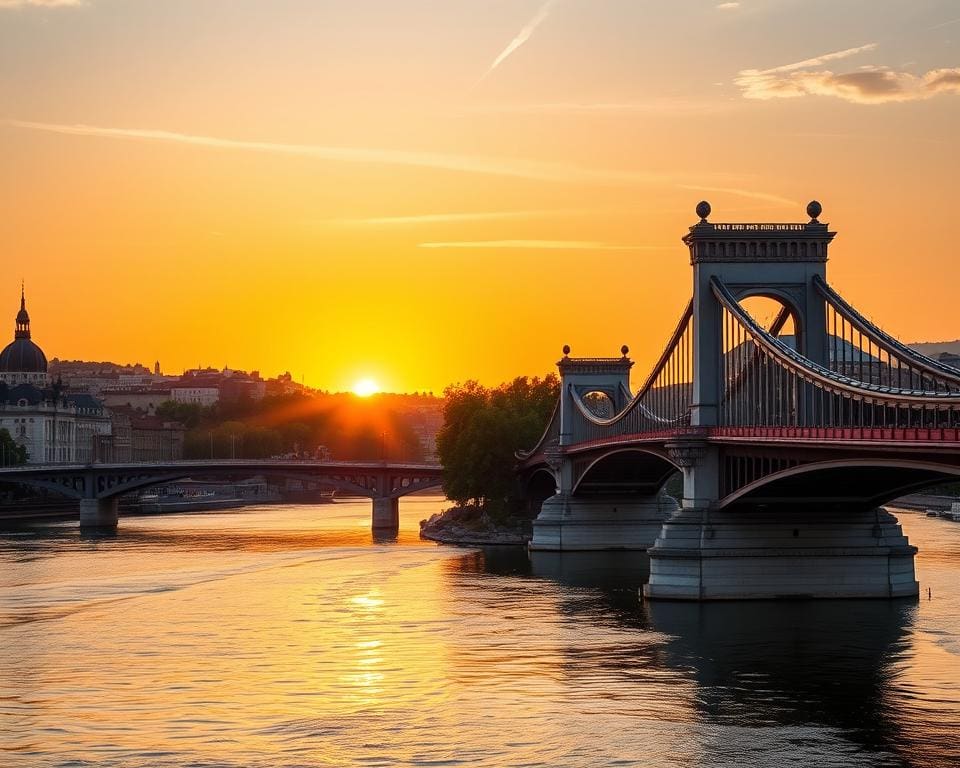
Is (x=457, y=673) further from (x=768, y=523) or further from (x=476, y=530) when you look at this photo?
(x=476, y=530)

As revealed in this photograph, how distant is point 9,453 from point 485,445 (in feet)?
229

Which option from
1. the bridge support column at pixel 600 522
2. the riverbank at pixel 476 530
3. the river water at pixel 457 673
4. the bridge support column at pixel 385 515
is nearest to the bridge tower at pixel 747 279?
the river water at pixel 457 673

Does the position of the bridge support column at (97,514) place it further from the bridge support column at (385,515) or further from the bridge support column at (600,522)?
the bridge support column at (600,522)

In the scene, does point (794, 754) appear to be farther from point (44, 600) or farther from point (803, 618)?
point (44, 600)

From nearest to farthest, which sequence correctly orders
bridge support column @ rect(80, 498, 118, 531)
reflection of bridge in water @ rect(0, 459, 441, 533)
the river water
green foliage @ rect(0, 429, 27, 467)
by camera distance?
the river water, reflection of bridge in water @ rect(0, 459, 441, 533), bridge support column @ rect(80, 498, 118, 531), green foliage @ rect(0, 429, 27, 467)

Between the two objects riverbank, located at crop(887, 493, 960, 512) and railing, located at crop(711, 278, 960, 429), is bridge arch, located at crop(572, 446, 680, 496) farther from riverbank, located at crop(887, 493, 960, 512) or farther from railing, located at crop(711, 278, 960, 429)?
riverbank, located at crop(887, 493, 960, 512)

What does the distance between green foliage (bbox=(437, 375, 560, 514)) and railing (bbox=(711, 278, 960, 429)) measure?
161 ft

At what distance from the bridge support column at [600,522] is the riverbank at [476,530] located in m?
8.15

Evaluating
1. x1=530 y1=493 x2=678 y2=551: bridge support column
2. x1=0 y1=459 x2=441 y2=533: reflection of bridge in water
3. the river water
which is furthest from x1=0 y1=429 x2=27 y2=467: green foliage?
the river water

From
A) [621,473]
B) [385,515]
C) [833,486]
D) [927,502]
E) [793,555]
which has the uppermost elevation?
[621,473]

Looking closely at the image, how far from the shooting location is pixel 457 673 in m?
43.2

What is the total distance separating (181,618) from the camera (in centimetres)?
5594

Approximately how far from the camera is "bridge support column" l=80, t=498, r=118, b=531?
399 ft

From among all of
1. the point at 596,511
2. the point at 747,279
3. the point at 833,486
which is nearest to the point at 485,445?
the point at 596,511
